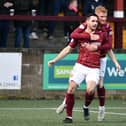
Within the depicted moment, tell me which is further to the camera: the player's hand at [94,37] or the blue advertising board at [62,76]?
the blue advertising board at [62,76]

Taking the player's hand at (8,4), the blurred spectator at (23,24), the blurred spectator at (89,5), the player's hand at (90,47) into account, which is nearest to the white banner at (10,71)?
the blurred spectator at (23,24)

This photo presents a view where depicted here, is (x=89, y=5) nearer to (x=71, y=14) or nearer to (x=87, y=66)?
(x=71, y=14)

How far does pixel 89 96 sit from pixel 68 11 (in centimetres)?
728

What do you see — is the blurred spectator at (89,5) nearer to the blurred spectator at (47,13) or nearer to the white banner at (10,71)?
the blurred spectator at (47,13)

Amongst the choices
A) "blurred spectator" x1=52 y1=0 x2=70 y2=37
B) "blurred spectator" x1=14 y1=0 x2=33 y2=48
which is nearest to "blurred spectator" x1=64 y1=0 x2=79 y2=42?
"blurred spectator" x1=52 y1=0 x2=70 y2=37

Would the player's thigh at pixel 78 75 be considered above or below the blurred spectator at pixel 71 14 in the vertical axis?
below

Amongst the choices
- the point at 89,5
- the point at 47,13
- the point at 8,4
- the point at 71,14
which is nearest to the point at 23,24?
the point at 8,4

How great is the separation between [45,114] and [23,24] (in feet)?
17.6

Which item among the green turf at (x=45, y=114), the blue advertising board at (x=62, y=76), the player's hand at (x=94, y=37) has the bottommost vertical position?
the green turf at (x=45, y=114)

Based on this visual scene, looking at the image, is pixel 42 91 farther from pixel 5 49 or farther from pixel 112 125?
pixel 112 125

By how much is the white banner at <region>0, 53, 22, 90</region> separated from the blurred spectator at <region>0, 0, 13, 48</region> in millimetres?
1004

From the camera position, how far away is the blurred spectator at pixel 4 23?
17144 mm

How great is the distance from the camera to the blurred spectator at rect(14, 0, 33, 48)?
17172 millimetres

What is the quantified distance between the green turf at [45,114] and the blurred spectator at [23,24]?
209 cm
